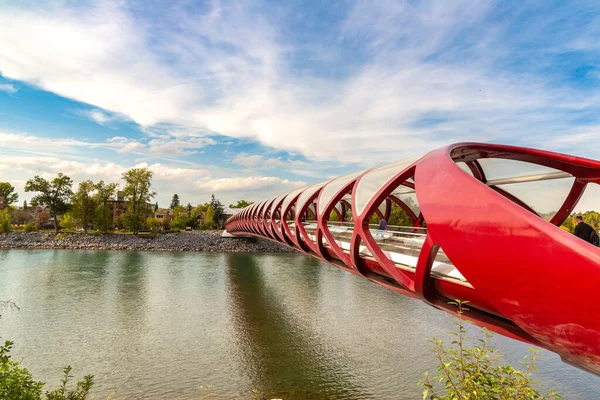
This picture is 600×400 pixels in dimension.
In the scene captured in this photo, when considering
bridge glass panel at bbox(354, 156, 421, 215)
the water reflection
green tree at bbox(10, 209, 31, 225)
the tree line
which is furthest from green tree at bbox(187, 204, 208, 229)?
bridge glass panel at bbox(354, 156, 421, 215)

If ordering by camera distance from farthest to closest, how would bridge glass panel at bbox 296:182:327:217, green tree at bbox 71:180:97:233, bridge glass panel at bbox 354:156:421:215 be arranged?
green tree at bbox 71:180:97:233, bridge glass panel at bbox 296:182:327:217, bridge glass panel at bbox 354:156:421:215

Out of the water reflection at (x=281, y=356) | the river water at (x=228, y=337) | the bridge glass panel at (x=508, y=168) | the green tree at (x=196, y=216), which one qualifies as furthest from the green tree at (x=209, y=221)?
the bridge glass panel at (x=508, y=168)

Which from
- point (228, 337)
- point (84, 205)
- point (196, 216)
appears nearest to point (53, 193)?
point (84, 205)

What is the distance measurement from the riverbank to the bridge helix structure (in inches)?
1690

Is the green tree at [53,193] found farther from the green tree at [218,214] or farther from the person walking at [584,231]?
the person walking at [584,231]

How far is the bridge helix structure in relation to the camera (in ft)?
8.95

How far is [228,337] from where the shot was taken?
14461 mm

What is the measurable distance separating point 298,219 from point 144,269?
24.4 m

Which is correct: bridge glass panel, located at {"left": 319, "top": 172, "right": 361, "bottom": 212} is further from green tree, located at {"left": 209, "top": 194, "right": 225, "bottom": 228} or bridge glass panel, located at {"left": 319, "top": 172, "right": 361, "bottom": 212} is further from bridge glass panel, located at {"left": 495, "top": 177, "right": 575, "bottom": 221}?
green tree, located at {"left": 209, "top": 194, "right": 225, "bottom": 228}

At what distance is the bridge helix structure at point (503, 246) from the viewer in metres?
2.73

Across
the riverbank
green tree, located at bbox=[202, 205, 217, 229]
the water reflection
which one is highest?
green tree, located at bbox=[202, 205, 217, 229]

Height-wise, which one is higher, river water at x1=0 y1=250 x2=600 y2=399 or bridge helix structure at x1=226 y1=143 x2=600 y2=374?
bridge helix structure at x1=226 y1=143 x2=600 y2=374

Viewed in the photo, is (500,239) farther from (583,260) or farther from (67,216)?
(67,216)

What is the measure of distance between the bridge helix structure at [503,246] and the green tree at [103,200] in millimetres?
57200
